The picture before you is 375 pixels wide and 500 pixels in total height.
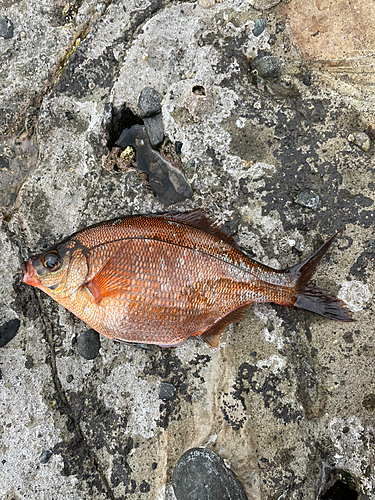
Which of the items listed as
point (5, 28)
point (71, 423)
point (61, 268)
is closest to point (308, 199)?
point (61, 268)

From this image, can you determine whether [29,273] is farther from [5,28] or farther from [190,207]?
[5,28]

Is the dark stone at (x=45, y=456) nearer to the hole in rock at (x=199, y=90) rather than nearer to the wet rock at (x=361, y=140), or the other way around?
the hole in rock at (x=199, y=90)

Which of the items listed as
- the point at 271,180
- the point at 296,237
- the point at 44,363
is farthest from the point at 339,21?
the point at 44,363

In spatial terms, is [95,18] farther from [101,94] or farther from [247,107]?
[247,107]

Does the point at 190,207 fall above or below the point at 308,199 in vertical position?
above

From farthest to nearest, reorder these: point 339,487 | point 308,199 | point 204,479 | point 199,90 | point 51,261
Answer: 1. point 199,90
2. point 308,199
3. point 339,487
4. point 51,261
5. point 204,479

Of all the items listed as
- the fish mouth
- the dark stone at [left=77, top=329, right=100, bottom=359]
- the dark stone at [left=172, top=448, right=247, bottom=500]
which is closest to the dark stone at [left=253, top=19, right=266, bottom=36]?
the fish mouth
